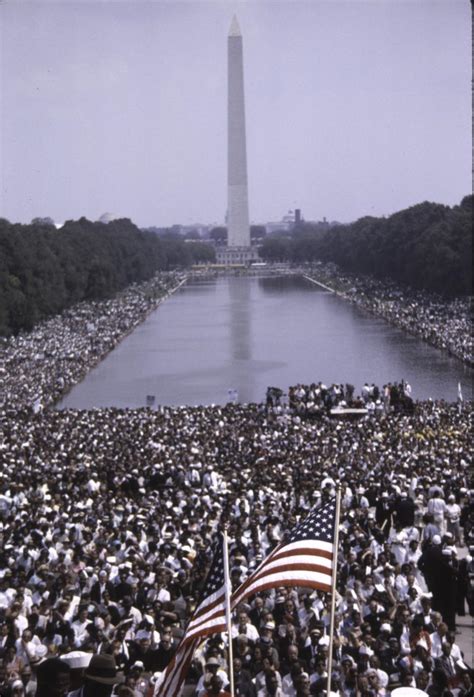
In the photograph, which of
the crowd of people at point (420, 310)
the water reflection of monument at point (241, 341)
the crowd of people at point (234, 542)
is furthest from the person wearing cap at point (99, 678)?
the crowd of people at point (420, 310)

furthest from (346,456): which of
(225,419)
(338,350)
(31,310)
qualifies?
(31,310)

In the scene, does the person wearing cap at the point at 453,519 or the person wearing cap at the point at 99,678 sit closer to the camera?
the person wearing cap at the point at 99,678

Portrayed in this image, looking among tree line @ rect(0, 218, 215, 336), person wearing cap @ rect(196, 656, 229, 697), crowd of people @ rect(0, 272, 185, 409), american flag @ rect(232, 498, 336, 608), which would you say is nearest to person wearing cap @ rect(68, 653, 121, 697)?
american flag @ rect(232, 498, 336, 608)

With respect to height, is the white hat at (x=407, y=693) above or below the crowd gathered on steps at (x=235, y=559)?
above

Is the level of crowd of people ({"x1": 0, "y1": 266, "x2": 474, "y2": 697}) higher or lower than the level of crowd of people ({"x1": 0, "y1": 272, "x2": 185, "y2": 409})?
higher

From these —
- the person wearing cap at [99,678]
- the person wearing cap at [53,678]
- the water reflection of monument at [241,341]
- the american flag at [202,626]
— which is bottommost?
the water reflection of monument at [241,341]

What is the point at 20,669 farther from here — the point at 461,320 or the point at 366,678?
the point at 461,320

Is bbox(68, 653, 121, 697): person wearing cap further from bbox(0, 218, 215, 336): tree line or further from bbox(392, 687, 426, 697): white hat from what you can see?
bbox(0, 218, 215, 336): tree line

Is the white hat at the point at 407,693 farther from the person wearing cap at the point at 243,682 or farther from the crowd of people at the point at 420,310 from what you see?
the crowd of people at the point at 420,310
